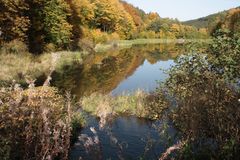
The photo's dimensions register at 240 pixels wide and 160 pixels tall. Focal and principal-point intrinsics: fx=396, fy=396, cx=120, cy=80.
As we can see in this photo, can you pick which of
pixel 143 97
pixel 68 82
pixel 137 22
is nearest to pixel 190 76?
pixel 143 97

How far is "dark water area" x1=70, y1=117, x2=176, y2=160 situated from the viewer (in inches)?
504

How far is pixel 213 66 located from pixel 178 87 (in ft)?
6.15

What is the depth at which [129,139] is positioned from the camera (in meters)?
14.9

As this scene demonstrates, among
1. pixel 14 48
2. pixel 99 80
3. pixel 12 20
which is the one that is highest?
pixel 12 20

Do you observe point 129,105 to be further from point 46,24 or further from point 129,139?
point 46,24

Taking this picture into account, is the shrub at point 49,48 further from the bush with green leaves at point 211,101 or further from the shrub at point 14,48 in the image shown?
the bush with green leaves at point 211,101

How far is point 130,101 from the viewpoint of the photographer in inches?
782

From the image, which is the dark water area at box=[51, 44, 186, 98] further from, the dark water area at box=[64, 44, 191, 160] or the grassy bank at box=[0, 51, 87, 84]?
the grassy bank at box=[0, 51, 87, 84]

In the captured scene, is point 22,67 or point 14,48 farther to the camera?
point 14,48

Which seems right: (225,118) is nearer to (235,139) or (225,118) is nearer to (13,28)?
(235,139)

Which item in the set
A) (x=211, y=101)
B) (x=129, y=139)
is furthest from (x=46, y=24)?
(x=211, y=101)

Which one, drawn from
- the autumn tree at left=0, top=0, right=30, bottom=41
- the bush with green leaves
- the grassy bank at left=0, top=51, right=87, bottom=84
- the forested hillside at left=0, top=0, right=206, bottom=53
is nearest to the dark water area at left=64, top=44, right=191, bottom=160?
the bush with green leaves

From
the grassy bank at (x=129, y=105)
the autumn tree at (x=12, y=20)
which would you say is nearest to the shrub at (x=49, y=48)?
the autumn tree at (x=12, y=20)

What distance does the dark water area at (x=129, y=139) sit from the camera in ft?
42.0
